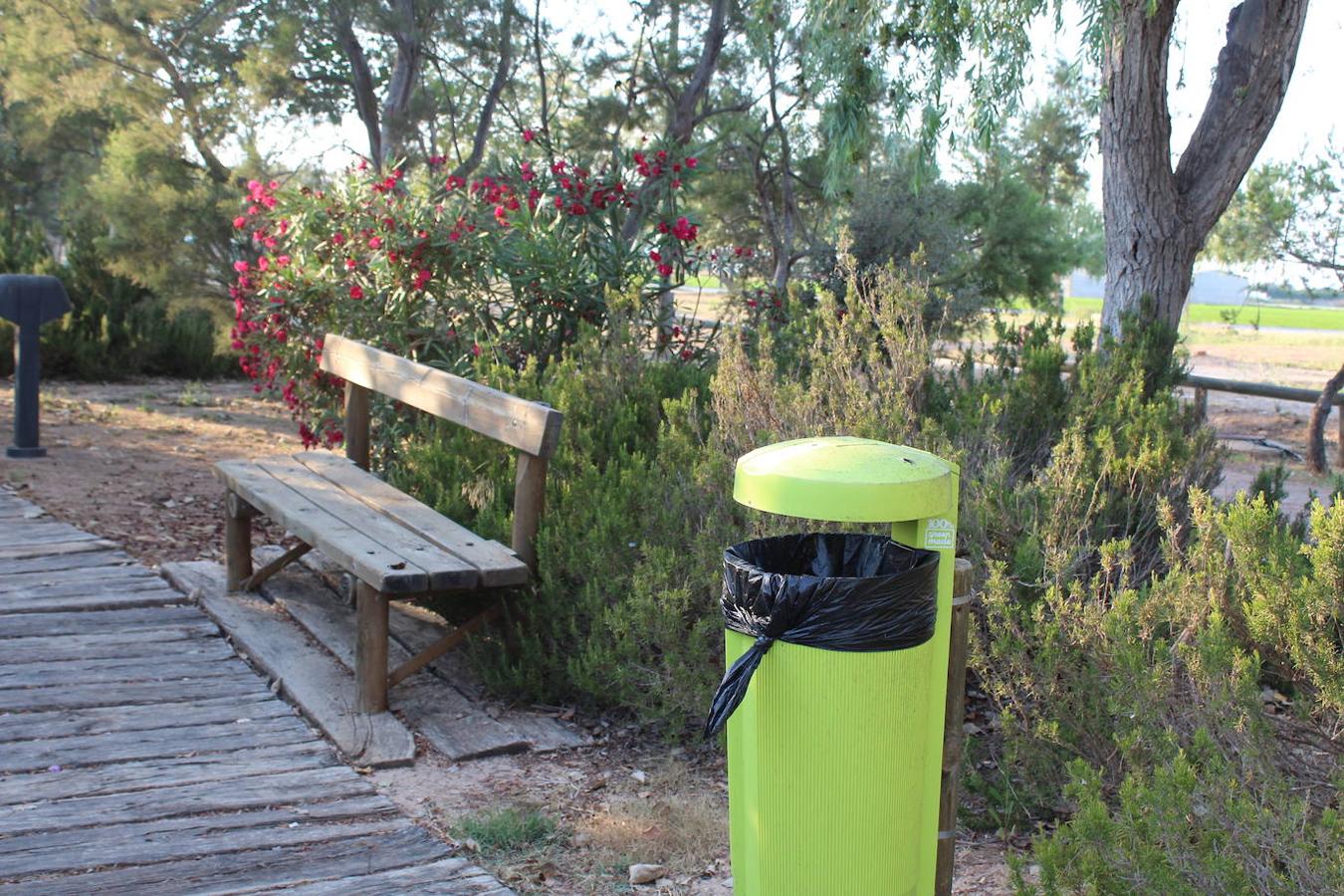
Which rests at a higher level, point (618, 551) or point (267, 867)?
point (618, 551)

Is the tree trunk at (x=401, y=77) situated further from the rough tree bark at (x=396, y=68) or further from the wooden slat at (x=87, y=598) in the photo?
the wooden slat at (x=87, y=598)

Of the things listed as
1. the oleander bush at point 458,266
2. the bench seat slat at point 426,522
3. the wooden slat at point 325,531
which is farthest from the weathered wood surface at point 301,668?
the oleander bush at point 458,266

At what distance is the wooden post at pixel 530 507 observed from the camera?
4531mm

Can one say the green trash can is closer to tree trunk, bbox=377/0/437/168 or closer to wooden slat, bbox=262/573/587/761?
wooden slat, bbox=262/573/587/761

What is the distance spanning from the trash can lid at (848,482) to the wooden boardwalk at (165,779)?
4.34 feet

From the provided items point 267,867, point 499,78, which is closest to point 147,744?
point 267,867

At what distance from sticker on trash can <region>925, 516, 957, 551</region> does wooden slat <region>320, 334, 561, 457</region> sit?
196cm

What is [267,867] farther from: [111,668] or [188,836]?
[111,668]

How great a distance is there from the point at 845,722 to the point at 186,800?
207 centimetres

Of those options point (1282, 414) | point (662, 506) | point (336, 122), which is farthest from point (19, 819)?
point (1282, 414)

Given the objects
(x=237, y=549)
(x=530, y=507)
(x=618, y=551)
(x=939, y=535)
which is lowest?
(x=237, y=549)

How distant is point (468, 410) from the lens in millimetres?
4832

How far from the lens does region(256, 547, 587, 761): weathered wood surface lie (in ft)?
13.5

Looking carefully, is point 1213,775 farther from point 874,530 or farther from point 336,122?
point 336,122
